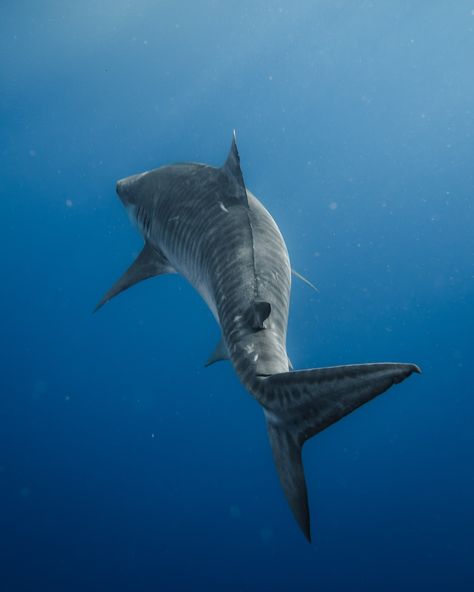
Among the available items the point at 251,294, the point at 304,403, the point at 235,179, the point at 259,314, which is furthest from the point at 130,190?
the point at 304,403

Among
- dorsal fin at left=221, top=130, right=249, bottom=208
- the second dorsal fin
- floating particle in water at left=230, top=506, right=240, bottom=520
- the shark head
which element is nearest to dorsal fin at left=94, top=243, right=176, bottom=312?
the shark head

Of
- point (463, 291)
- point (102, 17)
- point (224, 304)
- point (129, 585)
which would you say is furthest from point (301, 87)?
point (224, 304)

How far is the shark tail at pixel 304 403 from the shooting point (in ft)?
7.70

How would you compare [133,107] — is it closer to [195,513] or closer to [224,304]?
[195,513]

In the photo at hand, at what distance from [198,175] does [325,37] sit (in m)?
29.1

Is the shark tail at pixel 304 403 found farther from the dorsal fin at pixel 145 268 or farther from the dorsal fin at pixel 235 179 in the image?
the dorsal fin at pixel 145 268

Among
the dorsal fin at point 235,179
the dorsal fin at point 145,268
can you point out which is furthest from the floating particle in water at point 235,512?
the dorsal fin at point 235,179

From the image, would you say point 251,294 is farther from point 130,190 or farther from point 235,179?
point 130,190

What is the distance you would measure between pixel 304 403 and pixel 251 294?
2.78 ft

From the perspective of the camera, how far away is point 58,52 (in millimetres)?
23312

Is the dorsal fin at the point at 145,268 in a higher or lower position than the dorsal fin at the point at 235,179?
higher

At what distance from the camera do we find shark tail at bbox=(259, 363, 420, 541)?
2.35 metres

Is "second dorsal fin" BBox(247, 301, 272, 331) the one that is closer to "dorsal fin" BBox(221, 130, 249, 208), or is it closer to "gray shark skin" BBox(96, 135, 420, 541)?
"gray shark skin" BBox(96, 135, 420, 541)

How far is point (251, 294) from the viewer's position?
10.2 ft
